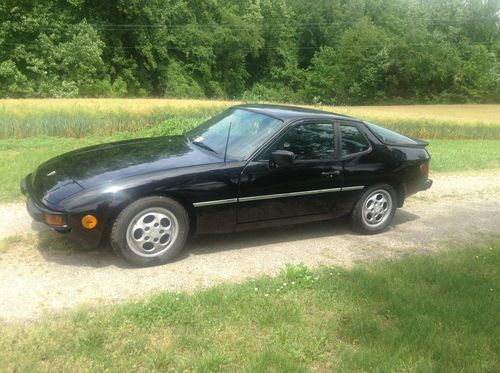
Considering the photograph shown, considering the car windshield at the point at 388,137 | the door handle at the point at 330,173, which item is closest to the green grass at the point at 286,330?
the door handle at the point at 330,173

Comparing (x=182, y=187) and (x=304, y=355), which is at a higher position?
(x=182, y=187)

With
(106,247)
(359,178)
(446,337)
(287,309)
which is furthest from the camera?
(359,178)

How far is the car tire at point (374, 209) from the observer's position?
5.92 m

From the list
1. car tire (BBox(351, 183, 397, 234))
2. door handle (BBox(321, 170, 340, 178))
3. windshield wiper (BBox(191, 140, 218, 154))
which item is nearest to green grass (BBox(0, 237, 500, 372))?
door handle (BBox(321, 170, 340, 178))

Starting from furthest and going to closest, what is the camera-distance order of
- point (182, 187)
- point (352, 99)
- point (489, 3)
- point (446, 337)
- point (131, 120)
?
point (352, 99), point (489, 3), point (131, 120), point (182, 187), point (446, 337)

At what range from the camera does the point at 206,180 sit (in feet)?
15.6

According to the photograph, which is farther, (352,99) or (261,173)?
(352,99)

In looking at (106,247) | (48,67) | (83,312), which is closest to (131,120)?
(106,247)

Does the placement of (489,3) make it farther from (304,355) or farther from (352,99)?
(304,355)

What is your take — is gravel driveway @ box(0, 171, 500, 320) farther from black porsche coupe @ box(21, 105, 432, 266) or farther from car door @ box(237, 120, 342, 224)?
car door @ box(237, 120, 342, 224)

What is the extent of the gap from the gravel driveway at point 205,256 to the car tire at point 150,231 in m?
0.13

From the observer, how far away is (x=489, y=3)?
178ft

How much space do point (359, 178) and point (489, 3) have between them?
5799cm

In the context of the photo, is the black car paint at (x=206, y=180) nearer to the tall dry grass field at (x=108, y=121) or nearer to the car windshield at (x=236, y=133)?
the car windshield at (x=236, y=133)
